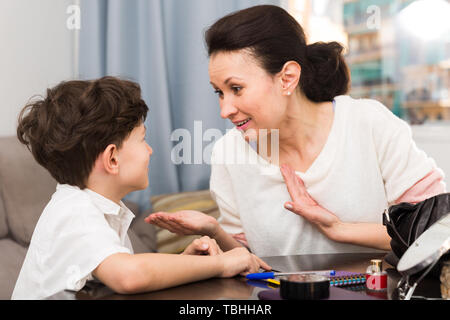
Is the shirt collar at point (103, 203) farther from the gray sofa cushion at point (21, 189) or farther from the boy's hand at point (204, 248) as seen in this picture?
the gray sofa cushion at point (21, 189)

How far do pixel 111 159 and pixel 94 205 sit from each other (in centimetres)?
14

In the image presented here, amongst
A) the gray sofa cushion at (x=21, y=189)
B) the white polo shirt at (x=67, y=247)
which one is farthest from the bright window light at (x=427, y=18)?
the white polo shirt at (x=67, y=247)

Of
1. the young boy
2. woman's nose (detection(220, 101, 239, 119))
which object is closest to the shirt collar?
the young boy

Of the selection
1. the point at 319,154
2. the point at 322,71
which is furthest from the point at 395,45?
the point at 319,154

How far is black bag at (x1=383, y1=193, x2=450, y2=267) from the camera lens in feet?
3.18

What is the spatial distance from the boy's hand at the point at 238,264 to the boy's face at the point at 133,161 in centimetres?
27

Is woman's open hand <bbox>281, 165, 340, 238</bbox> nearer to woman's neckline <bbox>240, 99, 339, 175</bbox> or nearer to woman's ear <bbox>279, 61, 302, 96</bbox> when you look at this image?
woman's neckline <bbox>240, 99, 339, 175</bbox>

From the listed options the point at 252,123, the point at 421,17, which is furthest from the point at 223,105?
the point at 421,17

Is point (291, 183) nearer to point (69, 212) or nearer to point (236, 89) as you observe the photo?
point (236, 89)

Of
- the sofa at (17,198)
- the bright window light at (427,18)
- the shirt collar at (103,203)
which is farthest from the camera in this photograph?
the bright window light at (427,18)

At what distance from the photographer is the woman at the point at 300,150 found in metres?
1.47

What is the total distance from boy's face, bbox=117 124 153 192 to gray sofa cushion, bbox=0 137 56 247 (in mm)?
991

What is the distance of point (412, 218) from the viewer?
980mm
